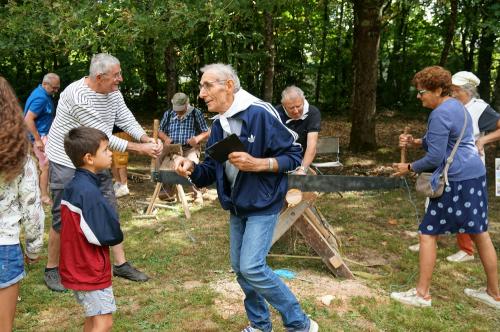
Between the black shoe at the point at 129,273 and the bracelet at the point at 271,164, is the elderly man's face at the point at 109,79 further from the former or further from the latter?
the bracelet at the point at 271,164

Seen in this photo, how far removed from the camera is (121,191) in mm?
7461

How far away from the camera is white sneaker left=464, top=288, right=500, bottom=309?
12.4ft

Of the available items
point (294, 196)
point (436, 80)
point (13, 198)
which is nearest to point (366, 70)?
point (294, 196)

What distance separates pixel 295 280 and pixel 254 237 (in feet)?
4.82

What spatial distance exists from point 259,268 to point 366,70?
7.29m

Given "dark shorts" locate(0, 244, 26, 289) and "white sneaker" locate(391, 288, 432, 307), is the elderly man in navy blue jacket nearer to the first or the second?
"dark shorts" locate(0, 244, 26, 289)

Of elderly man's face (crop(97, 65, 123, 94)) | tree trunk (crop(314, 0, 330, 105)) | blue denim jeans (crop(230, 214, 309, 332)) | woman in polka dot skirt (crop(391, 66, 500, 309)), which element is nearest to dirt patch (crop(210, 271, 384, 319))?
woman in polka dot skirt (crop(391, 66, 500, 309))

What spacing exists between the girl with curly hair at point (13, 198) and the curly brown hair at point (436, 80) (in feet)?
8.71

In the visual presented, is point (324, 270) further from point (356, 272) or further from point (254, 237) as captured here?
point (254, 237)

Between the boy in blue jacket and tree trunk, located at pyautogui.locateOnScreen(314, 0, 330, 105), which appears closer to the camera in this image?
the boy in blue jacket

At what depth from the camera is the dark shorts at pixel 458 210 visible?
11.7ft

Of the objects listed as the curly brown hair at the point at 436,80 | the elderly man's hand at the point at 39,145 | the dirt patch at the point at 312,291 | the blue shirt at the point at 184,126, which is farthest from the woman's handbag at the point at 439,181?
the elderly man's hand at the point at 39,145

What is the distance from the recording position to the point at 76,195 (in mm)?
2492

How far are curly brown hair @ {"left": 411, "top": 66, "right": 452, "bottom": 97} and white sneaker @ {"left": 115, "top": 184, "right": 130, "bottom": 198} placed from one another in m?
5.20
